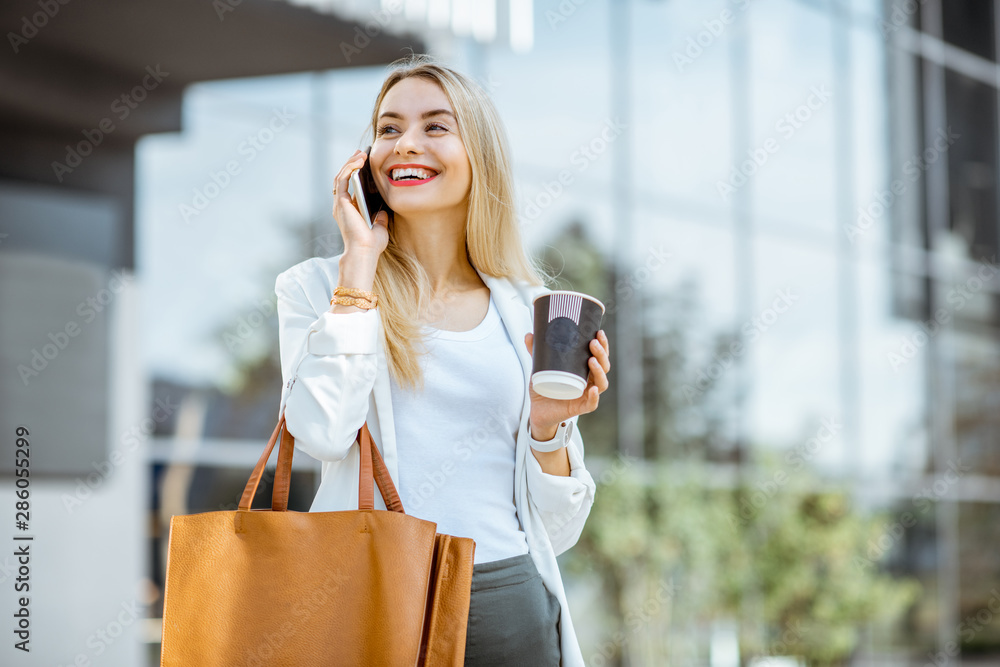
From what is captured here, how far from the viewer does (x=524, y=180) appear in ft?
26.2

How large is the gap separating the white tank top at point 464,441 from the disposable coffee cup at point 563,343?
219mm

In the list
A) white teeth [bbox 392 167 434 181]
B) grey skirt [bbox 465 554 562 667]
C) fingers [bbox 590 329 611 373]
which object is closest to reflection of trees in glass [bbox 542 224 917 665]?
grey skirt [bbox 465 554 562 667]

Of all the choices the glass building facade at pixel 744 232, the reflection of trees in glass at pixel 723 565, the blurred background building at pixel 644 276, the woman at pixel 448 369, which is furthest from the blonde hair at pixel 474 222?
the reflection of trees in glass at pixel 723 565

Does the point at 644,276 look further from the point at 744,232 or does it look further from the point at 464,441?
the point at 464,441

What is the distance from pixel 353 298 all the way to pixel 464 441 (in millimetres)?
342

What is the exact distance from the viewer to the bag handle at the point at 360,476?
1.66 metres

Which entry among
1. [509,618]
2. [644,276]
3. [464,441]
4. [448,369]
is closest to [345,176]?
[448,369]

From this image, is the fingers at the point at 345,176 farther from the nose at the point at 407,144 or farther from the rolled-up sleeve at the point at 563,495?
the rolled-up sleeve at the point at 563,495

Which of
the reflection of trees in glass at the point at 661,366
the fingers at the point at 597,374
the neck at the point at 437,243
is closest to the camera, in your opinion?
the fingers at the point at 597,374

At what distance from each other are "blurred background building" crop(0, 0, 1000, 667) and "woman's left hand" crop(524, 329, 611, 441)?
328 cm

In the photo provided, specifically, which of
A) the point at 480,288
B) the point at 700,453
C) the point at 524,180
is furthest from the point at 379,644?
the point at 700,453

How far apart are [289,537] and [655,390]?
23.4 feet

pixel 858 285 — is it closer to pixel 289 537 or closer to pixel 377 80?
pixel 377 80

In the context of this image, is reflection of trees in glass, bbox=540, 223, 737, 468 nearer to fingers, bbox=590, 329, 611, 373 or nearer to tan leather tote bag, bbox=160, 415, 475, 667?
fingers, bbox=590, 329, 611, 373
